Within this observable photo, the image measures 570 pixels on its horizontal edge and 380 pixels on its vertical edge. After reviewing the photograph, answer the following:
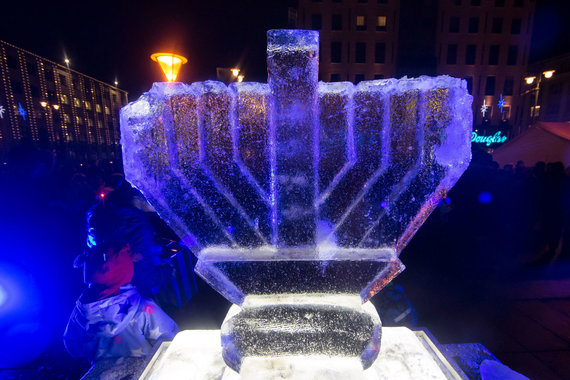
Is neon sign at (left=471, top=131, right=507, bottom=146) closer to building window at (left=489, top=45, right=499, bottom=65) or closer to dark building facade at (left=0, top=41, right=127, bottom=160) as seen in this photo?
building window at (left=489, top=45, right=499, bottom=65)

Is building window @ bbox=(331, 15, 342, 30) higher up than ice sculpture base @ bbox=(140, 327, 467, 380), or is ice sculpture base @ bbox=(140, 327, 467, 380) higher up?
building window @ bbox=(331, 15, 342, 30)

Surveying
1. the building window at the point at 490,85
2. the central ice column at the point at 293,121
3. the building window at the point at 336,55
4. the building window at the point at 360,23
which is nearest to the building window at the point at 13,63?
the building window at the point at 336,55

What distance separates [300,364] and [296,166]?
27.6 inches

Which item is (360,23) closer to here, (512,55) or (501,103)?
(512,55)

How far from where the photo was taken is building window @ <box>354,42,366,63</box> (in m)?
27.9

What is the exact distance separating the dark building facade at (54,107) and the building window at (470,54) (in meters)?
32.9

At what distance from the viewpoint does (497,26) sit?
2828 centimetres

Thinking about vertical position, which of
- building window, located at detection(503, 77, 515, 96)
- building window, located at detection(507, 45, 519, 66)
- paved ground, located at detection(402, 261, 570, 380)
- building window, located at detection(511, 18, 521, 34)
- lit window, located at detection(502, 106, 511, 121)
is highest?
building window, located at detection(511, 18, 521, 34)

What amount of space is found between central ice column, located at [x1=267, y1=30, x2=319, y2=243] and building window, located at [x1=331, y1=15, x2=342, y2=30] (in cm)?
3102

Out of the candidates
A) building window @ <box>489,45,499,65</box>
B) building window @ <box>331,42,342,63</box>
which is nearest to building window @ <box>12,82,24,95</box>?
building window @ <box>331,42,342,63</box>

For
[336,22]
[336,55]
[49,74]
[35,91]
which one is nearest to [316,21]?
[336,22]

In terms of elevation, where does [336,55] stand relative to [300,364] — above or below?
above

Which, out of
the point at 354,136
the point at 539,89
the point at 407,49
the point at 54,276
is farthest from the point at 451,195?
the point at 539,89

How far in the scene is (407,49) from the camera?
27750mm
